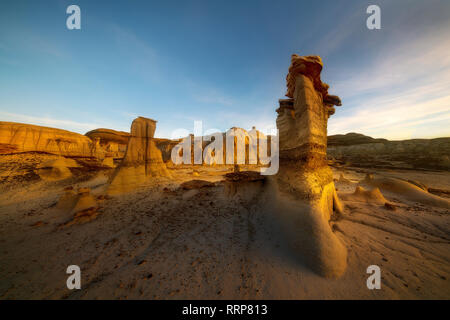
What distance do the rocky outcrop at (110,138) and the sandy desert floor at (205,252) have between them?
66.2 ft

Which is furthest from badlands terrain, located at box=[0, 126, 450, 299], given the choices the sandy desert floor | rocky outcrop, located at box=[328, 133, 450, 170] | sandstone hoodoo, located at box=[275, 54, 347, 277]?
rocky outcrop, located at box=[328, 133, 450, 170]

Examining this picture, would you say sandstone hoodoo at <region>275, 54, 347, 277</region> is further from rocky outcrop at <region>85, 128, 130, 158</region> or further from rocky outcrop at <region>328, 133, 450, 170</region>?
rocky outcrop at <region>85, 128, 130, 158</region>

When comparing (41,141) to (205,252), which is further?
(41,141)

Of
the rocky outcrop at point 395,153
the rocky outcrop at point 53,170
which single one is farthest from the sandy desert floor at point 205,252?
the rocky outcrop at point 395,153

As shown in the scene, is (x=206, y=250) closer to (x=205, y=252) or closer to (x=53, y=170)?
(x=205, y=252)

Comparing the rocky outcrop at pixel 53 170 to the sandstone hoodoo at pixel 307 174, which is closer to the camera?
the sandstone hoodoo at pixel 307 174

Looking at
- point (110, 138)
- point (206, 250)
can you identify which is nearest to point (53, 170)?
point (206, 250)

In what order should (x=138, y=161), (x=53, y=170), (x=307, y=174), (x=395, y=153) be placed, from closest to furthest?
(x=307, y=174)
(x=138, y=161)
(x=53, y=170)
(x=395, y=153)

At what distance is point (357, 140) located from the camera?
123 feet

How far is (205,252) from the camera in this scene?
3320mm

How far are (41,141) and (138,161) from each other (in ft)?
38.4

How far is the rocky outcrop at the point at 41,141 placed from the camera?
34.6ft

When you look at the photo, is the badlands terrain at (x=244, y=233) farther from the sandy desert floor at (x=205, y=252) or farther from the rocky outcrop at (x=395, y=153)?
the rocky outcrop at (x=395, y=153)
